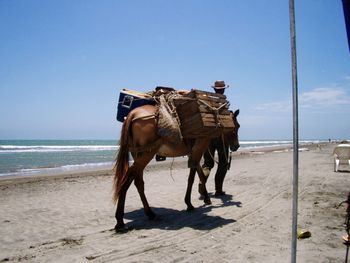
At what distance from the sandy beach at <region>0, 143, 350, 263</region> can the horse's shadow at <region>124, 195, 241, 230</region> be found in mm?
18

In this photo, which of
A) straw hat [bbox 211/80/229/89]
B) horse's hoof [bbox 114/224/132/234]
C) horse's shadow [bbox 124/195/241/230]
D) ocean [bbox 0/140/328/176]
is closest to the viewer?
horse's hoof [bbox 114/224/132/234]

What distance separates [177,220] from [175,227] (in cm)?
50

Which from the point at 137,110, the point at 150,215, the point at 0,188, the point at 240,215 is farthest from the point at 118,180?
the point at 0,188

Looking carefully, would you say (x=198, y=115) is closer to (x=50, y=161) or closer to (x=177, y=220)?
(x=177, y=220)

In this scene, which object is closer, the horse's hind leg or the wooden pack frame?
the horse's hind leg

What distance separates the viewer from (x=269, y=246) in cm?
429

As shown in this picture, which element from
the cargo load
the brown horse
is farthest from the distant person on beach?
the brown horse

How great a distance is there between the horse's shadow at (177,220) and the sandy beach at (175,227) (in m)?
0.02

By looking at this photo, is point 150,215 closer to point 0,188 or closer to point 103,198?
point 103,198

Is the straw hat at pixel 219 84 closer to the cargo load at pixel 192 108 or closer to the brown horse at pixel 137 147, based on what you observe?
the cargo load at pixel 192 108

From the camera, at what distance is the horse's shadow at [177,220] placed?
5.49m

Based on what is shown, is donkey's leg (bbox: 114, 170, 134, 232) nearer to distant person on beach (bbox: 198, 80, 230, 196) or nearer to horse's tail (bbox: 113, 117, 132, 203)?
horse's tail (bbox: 113, 117, 132, 203)

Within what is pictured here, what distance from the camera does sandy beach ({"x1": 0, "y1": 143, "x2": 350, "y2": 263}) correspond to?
4.09 meters

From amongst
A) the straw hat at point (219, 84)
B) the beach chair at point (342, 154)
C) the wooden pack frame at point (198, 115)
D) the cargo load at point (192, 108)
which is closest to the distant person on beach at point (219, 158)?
the straw hat at point (219, 84)
